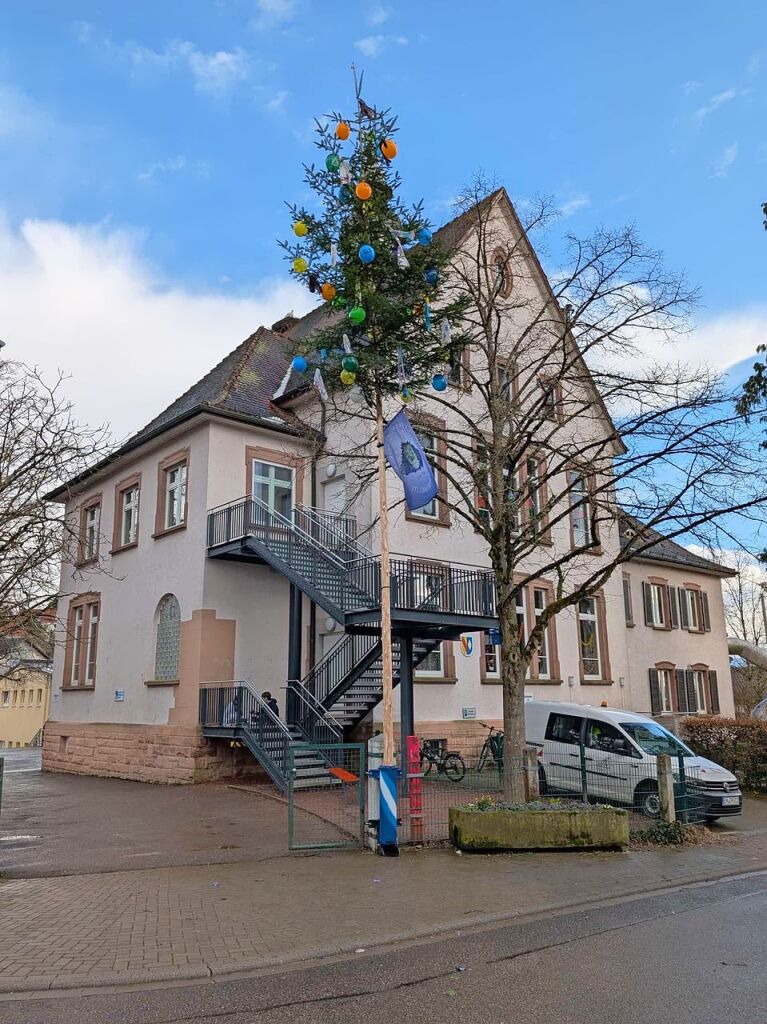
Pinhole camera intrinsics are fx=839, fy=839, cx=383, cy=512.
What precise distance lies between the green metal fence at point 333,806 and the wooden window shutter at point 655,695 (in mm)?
17332

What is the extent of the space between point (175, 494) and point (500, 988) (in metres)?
17.1

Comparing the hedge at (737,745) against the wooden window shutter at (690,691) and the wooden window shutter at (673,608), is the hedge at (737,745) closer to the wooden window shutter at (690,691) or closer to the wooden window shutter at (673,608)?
the wooden window shutter at (690,691)

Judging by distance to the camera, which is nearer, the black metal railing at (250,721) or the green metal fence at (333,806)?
the green metal fence at (333,806)

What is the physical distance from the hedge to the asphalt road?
492 inches

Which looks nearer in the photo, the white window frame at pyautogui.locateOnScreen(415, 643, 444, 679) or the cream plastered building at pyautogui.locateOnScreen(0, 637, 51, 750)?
the white window frame at pyautogui.locateOnScreen(415, 643, 444, 679)

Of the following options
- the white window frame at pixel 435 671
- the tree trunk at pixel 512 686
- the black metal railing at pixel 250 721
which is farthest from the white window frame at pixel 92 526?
the tree trunk at pixel 512 686

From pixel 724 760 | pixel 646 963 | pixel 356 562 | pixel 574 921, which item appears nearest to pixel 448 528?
pixel 356 562

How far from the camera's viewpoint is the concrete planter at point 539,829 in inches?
421

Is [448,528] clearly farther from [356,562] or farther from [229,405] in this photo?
[229,405]

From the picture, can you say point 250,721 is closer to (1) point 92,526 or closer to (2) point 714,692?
Result: (1) point 92,526

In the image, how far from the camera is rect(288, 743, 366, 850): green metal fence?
10.7m

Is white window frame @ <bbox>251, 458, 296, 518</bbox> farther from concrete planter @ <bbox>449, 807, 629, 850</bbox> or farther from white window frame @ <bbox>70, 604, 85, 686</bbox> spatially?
concrete planter @ <bbox>449, 807, 629, 850</bbox>

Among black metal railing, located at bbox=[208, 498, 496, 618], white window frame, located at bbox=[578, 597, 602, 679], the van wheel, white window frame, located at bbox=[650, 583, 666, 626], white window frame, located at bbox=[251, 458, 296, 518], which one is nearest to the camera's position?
the van wheel

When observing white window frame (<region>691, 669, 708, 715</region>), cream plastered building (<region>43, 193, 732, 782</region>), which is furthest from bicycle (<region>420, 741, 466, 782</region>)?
white window frame (<region>691, 669, 708, 715</region>)
